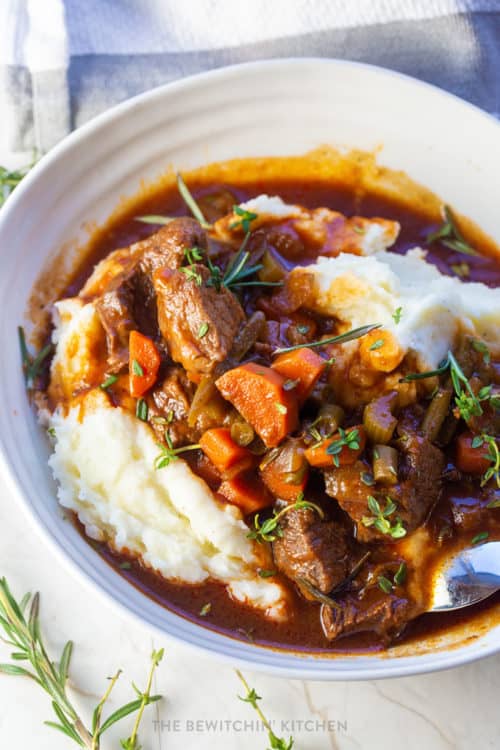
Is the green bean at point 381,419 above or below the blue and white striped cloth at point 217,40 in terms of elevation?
below

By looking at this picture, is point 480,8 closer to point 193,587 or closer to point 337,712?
point 193,587

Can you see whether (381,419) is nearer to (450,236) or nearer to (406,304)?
(406,304)

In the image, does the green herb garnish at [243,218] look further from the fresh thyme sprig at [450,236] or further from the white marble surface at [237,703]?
the white marble surface at [237,703]

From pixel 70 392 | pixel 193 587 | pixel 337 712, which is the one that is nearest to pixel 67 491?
pixel 70 392

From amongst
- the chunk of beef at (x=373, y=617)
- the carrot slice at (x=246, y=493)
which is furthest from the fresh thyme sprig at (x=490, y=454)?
the carrot slice at (x=246, y=493)

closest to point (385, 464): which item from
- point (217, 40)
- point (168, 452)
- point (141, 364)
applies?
point (168, 452)

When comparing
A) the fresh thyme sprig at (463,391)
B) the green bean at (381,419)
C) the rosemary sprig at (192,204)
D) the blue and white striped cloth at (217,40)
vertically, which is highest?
the blue and white striped cloth at (217,40)

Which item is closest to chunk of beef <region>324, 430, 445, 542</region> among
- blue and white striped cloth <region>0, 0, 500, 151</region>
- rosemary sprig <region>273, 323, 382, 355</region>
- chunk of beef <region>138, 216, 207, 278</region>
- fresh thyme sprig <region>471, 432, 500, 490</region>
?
fresh thyme sprig <region>471, 432, 500, 490</region>
